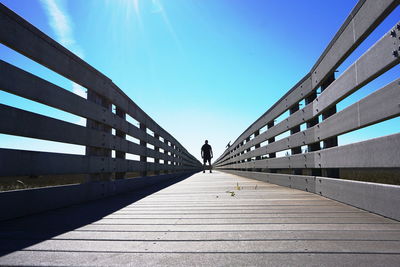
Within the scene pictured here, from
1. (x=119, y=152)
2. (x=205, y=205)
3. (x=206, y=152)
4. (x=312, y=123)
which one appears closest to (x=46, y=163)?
(x=205, y=205)

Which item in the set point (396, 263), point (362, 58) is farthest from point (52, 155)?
point (362, 58)

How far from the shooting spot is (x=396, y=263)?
5.07 feet

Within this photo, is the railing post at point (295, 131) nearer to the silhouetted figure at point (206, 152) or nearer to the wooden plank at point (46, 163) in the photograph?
the wooden plank at point (46, 163)

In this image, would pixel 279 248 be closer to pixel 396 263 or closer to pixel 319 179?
pixel 396 263

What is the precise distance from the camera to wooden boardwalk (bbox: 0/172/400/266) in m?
1.67

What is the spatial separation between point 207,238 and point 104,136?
3.45 metres

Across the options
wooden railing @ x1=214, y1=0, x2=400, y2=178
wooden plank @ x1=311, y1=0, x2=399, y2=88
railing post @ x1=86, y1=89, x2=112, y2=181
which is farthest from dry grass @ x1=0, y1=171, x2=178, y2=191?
wooden plank @ x1=311, y1=0, x2=399, y2=88

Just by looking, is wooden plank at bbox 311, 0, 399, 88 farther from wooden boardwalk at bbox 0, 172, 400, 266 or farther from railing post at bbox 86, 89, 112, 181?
railing post at bbox 86, 89, 112, 181

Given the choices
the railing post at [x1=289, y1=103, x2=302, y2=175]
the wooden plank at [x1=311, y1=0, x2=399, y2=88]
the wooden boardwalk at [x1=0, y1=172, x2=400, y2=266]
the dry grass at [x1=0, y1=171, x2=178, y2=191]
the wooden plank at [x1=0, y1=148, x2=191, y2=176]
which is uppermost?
the wooden plank at [x1=311, y1=0, x2=399, y2=88]

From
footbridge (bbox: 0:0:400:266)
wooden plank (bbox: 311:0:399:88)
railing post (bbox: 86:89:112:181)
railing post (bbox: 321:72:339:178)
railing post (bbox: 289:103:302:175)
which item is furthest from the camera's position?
railing post (bbox: 289:103:302:175)

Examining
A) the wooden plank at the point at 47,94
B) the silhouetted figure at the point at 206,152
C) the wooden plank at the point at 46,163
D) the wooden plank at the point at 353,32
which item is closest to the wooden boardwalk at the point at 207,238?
the wooden plank at the point at 46,163

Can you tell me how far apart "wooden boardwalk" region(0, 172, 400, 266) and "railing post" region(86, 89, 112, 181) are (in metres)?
1.57

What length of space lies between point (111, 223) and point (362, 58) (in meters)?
3.05

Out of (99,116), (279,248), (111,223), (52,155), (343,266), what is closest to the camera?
(343,266)
